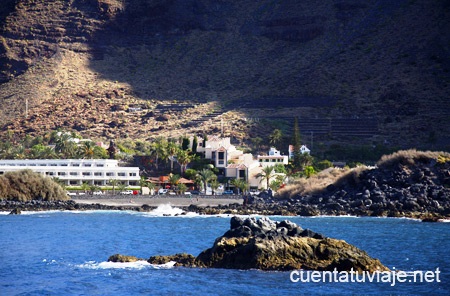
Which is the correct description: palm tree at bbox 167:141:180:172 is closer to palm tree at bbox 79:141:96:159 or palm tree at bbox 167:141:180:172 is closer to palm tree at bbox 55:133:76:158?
palm tree at bbox 79:141:96:159

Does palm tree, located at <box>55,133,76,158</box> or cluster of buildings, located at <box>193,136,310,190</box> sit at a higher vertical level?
palm tree, located at <box>55,133,76,158</box>

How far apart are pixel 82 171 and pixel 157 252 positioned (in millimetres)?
56441

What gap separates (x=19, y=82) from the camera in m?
183

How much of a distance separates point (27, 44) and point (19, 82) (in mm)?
12330

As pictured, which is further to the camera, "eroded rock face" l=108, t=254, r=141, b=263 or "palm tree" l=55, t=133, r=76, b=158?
"palm tree" l=55, t=133, r=76, b=158

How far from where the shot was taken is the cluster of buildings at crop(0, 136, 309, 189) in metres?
111

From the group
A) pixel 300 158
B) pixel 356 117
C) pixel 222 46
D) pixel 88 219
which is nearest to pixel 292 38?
pixel 222 46

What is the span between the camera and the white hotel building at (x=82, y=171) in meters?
112

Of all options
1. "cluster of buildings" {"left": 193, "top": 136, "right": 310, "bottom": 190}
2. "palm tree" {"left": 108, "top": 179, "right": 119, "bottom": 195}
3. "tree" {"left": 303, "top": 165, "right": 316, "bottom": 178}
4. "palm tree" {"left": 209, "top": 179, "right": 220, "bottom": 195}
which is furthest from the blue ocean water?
"tree" {"left": 303, "top": 165, "right": 316, "bottom": 178}

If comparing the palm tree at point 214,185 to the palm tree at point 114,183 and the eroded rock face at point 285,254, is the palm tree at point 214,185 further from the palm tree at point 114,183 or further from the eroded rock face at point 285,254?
the eroded rock face at point 285,254

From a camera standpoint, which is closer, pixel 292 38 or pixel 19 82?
pixel 19 82

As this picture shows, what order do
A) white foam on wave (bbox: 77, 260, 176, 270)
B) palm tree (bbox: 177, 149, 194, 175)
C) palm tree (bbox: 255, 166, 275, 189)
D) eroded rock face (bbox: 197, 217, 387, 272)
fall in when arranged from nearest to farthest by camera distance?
eroded rock face (bbox: 197, 217, 387, 272)
white foam on wave (bbox: 77, 260, 176, 270)
palm tree (bbox: 255, 166, 275, 189)
palm tree (bbox: 177, 149, 194, 175)

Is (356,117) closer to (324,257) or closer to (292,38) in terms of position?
(292,38)

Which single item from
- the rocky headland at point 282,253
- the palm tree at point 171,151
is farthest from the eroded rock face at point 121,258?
the palm tree at point 171,151
